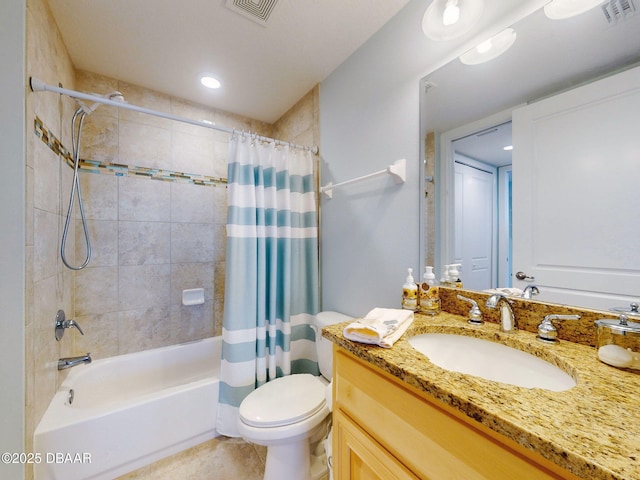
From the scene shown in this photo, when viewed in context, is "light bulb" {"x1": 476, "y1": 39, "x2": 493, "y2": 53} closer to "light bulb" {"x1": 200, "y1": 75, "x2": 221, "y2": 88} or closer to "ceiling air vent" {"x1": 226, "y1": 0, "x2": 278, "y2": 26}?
"ceiling air vent" {"x1": 226, "y1": 0, "x2": 278, "y2": 26}

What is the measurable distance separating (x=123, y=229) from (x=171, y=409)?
4.10 feet

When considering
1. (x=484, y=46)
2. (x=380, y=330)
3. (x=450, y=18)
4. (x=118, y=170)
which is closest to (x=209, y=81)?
(x=118, y=170)

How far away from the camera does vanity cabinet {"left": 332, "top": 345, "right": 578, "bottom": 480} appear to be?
42 centimetres

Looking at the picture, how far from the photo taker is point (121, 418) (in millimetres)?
1246

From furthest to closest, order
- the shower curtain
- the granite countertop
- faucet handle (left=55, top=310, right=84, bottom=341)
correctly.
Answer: the shower curtain → faucet handle (left=55, top=310, right=84, bottom=341) → the granite countertop

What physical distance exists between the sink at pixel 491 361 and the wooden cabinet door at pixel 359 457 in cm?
31

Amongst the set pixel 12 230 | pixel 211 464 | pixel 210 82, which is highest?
pixel 210 82

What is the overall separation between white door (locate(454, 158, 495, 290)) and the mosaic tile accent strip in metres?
1.86

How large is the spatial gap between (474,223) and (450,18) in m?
0.81

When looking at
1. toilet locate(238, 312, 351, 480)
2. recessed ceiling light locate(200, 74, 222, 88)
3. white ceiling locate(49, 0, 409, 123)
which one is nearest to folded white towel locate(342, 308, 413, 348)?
toilet locate(238, 312, 351, 480)

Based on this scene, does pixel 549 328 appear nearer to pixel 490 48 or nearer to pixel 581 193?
pixel 581 193

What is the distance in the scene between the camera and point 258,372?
1.51 meters


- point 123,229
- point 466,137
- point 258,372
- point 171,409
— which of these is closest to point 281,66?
point 466,137

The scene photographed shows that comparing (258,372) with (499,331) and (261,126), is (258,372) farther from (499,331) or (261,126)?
(261,126)
